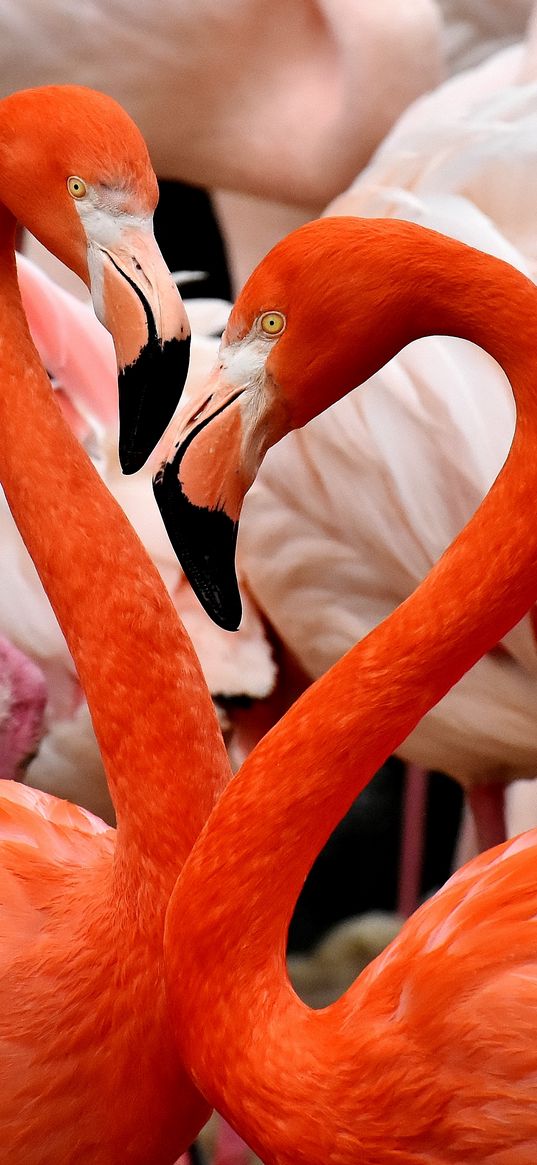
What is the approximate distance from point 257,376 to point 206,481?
9 cm

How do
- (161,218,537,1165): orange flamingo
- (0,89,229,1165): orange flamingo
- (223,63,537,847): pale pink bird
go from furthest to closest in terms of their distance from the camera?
(223,63,537,847): pale pink bird, (0,89,229,1165): orange flamingo, (161,218,537,1165): orange flamingo

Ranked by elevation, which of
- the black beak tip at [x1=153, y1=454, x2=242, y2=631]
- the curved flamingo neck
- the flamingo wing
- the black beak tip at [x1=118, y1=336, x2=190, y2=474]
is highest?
the black beak tip at [x1=118, y1=336, x2=190, y2=474]

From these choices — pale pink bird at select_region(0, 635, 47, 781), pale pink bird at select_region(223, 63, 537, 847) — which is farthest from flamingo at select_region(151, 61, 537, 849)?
pale pink bird at select_region(0, 635, 47, 781)

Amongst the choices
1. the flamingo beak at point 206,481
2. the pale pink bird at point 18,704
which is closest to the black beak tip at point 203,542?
the flamingo beak at point 206,481

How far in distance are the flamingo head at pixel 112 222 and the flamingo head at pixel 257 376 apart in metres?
0.06

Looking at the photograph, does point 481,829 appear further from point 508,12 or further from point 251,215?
point 508,12

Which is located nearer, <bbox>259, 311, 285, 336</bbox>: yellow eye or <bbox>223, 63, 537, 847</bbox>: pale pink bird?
<bbox>259, 311, 285, 336</bbox>: yellow eye

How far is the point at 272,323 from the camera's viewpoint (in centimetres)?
113

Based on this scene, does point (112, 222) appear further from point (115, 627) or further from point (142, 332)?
point (115, 627)

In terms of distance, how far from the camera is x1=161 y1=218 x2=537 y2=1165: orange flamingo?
108 cm

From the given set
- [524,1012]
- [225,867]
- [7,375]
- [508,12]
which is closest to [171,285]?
[7,375]

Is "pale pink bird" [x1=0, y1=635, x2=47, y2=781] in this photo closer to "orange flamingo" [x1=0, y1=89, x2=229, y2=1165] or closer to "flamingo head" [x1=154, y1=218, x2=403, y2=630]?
"orange flamingo" [x1=0, y1=89, x2=229, y2=1165]

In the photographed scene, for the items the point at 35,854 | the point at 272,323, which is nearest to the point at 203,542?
the point at 272,323

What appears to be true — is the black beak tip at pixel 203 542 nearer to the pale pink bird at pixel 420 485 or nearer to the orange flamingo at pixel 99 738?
the orange flamingo at pixel 99 738
